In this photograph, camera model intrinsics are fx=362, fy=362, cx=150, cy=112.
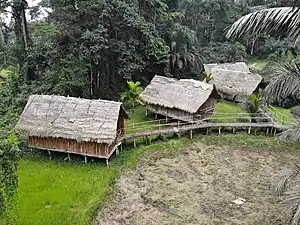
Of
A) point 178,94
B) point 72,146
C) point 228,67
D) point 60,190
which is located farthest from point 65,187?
point 228,67

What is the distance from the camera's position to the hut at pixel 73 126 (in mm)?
18172

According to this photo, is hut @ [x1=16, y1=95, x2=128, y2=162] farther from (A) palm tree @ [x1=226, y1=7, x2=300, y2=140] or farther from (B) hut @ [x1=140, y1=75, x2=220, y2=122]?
(A) palm tree @ [x1=226, y1=7, x2=300, y2=140]

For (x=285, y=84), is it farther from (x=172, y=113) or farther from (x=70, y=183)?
(x=172, y=113)

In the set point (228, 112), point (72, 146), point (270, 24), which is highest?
point (270, 24)

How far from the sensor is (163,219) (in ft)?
46.8

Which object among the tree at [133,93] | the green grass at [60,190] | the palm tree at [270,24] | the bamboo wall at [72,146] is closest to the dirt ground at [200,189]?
the green grass at [60,190]

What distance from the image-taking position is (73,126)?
1855 cm

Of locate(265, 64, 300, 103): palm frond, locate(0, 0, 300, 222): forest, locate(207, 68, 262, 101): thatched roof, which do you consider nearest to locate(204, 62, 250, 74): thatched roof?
locate(207, 68, 262, 101): thatched roof

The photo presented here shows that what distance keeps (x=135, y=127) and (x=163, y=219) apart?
9.15m

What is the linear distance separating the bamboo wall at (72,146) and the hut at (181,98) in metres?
5.71

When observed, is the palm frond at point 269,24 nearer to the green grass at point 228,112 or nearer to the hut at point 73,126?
the hut at point 73,126

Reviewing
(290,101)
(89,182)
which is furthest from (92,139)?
(290,101)

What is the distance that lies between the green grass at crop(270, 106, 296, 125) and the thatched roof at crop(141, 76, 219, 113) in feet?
17.4

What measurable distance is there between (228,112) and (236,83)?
3.69 metres
